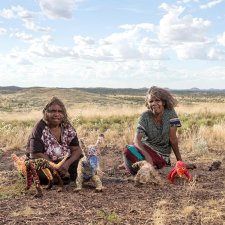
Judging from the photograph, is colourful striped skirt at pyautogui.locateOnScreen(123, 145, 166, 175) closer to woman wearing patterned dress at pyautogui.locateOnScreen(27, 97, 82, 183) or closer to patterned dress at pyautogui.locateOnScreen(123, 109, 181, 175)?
patterned dress at pyautogui.locateOnScreen(123, 109, 181, 175)

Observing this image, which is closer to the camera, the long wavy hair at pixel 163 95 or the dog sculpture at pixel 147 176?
the dog sculpture at pixel 147 176

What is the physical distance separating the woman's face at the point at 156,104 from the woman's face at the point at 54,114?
1.31 meters

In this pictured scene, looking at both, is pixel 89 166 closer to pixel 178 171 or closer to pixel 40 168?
pixel 40 168

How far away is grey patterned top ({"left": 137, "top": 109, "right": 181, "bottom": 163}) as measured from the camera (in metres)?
6.80

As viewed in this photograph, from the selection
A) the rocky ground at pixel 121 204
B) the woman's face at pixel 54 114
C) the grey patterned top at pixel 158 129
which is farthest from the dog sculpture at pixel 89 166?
the grey patterned top at pixel 158 129

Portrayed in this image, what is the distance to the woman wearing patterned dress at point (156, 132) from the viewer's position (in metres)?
6.70

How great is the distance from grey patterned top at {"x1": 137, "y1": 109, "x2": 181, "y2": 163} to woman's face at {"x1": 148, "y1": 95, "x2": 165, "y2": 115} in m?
0.14

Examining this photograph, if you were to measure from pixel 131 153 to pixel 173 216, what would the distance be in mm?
2499

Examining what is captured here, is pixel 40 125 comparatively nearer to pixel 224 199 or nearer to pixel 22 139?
pixel 224 199

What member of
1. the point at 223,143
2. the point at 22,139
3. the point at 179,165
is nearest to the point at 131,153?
the point at 179,165

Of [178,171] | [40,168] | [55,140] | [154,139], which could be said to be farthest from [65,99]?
[40,168]

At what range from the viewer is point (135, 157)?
6754 mm

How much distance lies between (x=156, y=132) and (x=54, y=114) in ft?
5.19

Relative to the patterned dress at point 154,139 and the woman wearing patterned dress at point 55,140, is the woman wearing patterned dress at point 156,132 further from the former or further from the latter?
the woman wearing patterned dress at point 55,140
